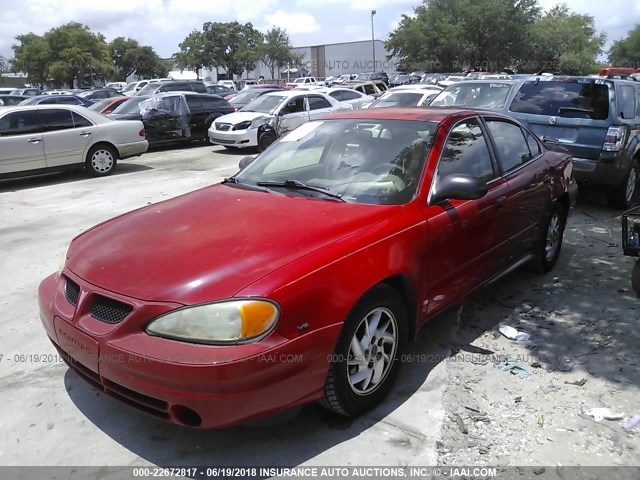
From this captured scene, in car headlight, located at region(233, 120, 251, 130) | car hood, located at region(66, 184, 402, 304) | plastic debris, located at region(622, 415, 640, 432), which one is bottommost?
plastic debris, located at region(622, 415, 640, 432)

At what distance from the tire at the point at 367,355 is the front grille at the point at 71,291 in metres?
1.36

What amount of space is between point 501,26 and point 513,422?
170 ft

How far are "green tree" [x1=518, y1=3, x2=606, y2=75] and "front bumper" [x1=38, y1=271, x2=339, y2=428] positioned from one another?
47221 millimetres

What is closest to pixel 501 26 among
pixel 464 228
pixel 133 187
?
pixel 133 187

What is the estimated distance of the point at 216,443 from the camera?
2.82 m

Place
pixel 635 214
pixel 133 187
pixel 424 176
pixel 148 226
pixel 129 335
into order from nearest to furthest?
pixel 129 335, pixel 148 226, pixel 424 176, pixel 635 214, pixel 133 187

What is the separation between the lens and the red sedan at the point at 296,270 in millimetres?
2408

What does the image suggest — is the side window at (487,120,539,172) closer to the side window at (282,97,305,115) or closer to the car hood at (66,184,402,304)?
the car hood at (66,184,402,304)

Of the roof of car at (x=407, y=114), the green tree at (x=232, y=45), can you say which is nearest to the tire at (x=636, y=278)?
the roof of car at (x=407, y=114)

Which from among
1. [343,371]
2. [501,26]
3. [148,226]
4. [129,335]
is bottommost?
[343,371]

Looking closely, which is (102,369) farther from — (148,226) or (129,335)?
(148,226)

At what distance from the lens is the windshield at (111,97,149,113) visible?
14.7 metres

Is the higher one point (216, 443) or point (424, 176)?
point (424, 176)

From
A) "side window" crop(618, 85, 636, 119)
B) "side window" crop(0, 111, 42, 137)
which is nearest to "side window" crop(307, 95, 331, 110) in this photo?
"side window" crop(0, 111, 42, 137)
